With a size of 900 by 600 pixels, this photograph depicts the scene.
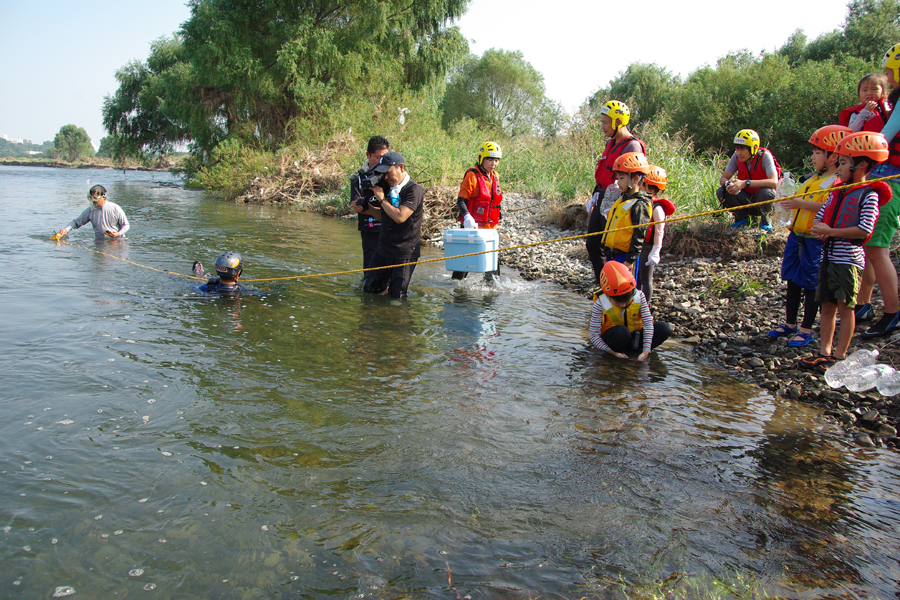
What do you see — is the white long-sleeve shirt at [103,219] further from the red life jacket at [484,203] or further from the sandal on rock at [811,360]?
the sandal on rock at [811,360]

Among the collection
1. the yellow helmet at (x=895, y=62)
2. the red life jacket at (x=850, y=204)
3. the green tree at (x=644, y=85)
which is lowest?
the red life jacket at (x=850, y=204)

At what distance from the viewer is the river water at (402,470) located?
8.86 feet

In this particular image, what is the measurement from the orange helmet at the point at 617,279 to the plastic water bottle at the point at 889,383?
2.10 metres

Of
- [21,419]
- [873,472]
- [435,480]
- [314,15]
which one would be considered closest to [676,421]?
[873,472]

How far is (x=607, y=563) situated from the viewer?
2.79 m

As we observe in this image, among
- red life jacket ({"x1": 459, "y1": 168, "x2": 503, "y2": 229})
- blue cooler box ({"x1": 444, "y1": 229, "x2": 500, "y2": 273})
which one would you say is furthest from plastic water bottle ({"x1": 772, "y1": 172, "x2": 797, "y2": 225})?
blue cooler box ({"x1": 444, "y1": 229, "x2": 500, "y2": 273})

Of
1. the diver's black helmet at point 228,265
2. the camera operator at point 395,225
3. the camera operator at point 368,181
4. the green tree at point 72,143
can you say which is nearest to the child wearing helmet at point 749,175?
the camera operator at point 395,225

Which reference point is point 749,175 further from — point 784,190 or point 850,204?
point 850,204

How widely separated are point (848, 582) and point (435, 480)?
6.98 feet

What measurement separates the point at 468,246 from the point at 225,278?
127 inches

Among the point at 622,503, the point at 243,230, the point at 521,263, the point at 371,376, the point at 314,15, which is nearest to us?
the point at 622,503

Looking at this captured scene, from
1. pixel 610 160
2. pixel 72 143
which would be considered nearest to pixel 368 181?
pixel 610 160

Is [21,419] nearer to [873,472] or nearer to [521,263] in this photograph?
[873,472]

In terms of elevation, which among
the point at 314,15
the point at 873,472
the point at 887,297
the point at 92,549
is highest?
the point at 314,15
